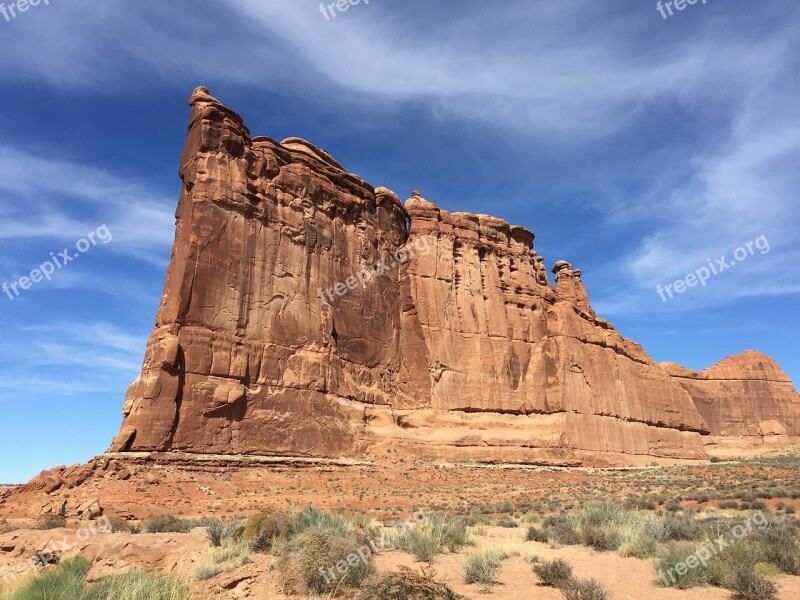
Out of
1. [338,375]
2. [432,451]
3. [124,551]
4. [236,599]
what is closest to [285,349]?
[338,375]

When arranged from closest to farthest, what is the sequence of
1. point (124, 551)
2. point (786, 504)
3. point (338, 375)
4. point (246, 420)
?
point (124, 551), point (786, 504), point (246, 420), point (338, 375)

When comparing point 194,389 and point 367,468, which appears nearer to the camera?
point 194,389

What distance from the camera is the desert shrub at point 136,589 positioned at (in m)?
6.98

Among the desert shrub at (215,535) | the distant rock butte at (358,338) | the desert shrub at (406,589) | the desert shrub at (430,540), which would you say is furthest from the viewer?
the distant rock butte at (358,338)

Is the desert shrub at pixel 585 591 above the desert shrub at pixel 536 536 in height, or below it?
below

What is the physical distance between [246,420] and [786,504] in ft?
84.0

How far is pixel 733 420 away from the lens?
81.3 m

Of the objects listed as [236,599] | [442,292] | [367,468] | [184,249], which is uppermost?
[442,292]

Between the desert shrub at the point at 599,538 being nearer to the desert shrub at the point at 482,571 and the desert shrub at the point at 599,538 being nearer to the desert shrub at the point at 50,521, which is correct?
the desert shrub at the point at 482,571

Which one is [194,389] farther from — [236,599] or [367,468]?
[236,599]

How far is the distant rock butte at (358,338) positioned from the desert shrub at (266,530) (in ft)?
60.8

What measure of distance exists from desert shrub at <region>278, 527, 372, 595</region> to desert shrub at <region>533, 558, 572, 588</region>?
2.58m

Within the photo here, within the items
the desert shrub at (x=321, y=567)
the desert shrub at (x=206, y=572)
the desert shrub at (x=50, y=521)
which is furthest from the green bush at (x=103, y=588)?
the desert shrub at (x=50, y=521)

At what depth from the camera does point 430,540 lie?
10281mm
